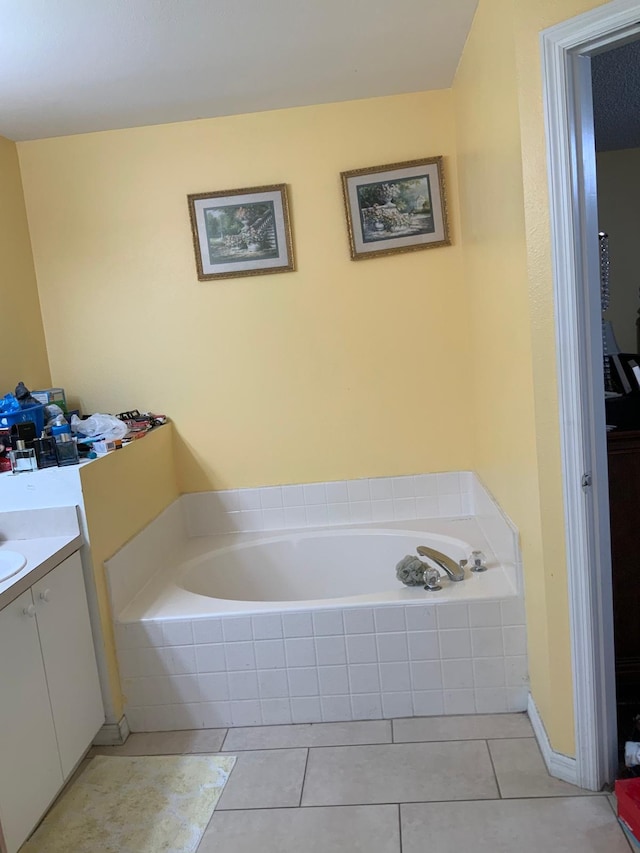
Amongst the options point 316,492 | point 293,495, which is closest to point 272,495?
point 293,495

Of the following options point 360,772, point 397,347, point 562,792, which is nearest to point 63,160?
point 397,347

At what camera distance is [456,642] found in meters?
2.27

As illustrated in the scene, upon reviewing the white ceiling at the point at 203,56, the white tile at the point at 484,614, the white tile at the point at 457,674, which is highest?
the white ceiling at the point at 203,56

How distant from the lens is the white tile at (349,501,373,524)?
10.3 ft

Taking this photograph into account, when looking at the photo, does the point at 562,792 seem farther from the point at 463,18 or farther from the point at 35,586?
the point at 463,18

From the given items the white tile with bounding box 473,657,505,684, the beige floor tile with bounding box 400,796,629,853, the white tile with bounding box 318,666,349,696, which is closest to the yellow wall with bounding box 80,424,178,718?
the white tile with bounding box 318,666,349,696

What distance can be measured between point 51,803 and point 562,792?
1.45 meters

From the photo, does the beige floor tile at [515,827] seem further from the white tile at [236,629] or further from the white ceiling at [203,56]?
the white ceiling at [203,56]

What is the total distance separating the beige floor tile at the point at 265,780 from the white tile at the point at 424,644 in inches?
19.4

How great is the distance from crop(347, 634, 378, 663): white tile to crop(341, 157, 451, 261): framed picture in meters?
1.62

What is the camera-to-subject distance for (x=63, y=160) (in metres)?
3.00

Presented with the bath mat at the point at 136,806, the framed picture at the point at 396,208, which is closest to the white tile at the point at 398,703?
the bath mat at the point at 136,806

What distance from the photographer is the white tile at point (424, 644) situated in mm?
2273

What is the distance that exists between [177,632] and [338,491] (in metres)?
1.08
